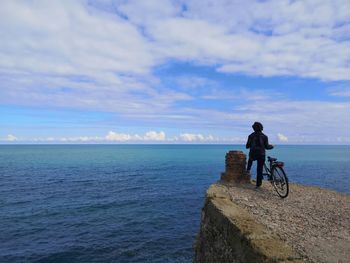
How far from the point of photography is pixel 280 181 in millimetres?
13453

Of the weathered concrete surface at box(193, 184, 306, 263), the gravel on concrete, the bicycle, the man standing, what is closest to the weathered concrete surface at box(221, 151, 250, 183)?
the gravel on concrete

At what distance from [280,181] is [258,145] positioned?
199 centimetres

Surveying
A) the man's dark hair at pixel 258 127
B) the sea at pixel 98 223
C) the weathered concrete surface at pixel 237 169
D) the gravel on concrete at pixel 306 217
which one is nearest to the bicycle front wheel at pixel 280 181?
the gravel on concrete at pixel 306 217

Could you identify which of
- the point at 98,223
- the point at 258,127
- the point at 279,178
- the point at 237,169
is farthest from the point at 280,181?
the point at 98,223

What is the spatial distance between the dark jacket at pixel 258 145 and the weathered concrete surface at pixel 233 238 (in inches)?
109

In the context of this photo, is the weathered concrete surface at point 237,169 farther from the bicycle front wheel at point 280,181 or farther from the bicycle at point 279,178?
the bicycle front wheel at point 280,181

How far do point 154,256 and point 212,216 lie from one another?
427 inches

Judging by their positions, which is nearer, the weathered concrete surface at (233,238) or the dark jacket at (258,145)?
the weathered concrete surface at (233,238)

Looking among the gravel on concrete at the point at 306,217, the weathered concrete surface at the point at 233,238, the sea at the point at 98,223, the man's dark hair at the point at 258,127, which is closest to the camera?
the weathered concrete surface at the point at 233,238

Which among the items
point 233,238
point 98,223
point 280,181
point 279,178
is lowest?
point 98,223

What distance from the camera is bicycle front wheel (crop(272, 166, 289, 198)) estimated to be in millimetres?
13077

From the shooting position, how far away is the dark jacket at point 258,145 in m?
14.5

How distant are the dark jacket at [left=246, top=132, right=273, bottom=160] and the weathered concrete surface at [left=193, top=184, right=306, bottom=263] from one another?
2.78 meters

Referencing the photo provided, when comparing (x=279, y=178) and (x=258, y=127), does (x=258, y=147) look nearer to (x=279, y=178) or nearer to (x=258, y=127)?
(x=258, y=127)
